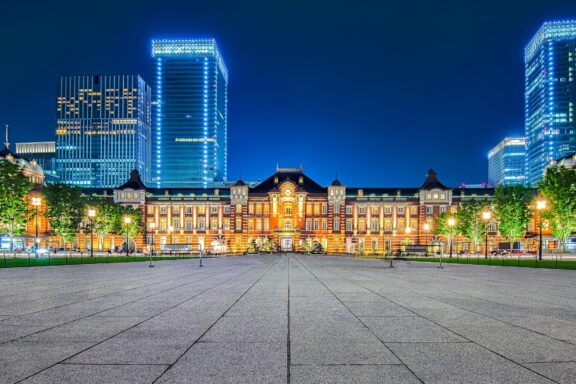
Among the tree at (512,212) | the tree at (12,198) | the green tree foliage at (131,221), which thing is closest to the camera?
the tree at (12,198)

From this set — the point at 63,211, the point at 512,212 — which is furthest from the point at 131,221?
the point at 512,212

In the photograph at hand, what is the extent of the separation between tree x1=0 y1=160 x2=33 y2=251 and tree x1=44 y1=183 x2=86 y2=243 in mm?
14859

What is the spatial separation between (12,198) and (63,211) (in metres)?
19.1

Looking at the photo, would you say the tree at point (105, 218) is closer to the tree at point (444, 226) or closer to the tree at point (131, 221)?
the tree at point (131, 221)

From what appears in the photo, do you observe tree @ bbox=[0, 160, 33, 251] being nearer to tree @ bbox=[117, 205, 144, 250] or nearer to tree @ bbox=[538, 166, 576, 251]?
tree @ bbox=[117, 205, 144, 250]

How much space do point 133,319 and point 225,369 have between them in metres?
4.57

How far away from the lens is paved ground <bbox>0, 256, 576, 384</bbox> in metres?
6.03

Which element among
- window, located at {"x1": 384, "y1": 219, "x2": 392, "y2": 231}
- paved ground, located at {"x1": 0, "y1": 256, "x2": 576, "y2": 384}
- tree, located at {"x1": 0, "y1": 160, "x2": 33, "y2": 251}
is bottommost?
window, located at {"x1": 384, "y1": 219, "x2": 392, "y2": 231}

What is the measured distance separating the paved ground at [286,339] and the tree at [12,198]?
47.9m

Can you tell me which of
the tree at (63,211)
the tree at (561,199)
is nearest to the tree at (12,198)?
the tree at (63,211)

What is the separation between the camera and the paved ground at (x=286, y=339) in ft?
19.8

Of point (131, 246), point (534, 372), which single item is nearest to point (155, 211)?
point (131, 246)

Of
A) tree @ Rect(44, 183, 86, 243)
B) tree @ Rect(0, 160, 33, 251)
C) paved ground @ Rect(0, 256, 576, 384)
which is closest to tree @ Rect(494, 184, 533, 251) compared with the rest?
paved ground @ Rect(0, 256, 576, 384)

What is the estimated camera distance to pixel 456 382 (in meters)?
5.68
